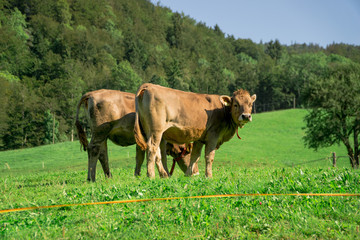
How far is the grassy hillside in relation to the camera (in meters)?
35.0

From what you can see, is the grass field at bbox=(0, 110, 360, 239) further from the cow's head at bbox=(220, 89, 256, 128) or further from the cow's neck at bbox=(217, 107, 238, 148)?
the cow's neck at bbox=(217, 107, 238, 148)

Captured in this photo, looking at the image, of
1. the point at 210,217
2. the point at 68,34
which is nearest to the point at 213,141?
the point at 210,217

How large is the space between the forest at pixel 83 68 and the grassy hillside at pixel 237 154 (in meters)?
9.46

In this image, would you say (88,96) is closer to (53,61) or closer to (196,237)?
(196,237)

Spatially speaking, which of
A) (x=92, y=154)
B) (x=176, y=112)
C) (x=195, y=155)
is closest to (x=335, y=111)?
(x=195, y=155)

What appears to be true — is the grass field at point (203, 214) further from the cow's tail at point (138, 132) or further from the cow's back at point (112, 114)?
the cow's back at point (112, 114)

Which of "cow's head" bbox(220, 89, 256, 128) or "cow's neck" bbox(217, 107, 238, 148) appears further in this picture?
"cow's neck" bbox(217, 107, 238, 148)

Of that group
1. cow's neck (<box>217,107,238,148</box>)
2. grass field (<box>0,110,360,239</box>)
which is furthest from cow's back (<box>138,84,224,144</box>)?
grass field (<box>0,110,360,239</box>)

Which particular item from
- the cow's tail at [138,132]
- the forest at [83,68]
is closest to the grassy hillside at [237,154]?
the forest at [83,68]

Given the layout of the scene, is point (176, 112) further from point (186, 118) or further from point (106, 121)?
point (106, 121)

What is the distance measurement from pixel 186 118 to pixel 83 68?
105 meters

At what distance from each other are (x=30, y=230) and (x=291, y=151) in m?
46.6

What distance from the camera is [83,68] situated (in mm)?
109750

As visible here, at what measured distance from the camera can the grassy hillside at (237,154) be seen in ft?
115
